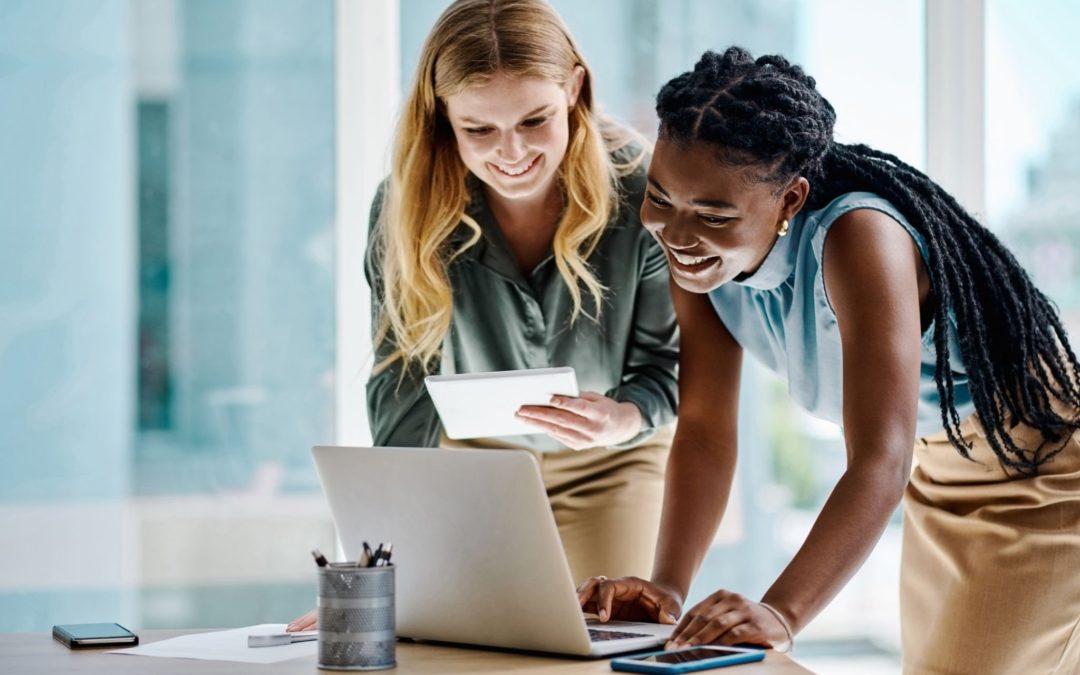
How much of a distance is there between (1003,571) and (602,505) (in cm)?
71

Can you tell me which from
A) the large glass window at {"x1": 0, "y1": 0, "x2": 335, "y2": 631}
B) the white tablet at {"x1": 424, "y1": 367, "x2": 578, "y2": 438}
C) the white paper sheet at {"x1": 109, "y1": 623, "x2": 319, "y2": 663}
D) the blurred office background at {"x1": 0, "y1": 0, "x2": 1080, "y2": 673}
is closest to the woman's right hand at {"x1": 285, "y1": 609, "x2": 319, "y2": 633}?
the white paper sheet at {"x1": 109, "y1": 623, "x2": 319, "y2": 663}

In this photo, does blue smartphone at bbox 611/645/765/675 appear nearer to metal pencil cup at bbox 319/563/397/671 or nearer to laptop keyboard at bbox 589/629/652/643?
laptop keyboard at bbox 589/629/652/643

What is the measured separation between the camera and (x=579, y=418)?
1.88 metres

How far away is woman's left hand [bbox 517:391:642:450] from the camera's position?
1.87 m

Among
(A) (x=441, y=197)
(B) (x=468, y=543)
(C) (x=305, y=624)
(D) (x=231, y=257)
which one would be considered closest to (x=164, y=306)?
(D) (x=231, y=257)

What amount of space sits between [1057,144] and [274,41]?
200cm

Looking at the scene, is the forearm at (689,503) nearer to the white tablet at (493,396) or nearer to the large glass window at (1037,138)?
the white tablet at (493,396)

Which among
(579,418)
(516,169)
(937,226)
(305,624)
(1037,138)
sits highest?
(1037,138)

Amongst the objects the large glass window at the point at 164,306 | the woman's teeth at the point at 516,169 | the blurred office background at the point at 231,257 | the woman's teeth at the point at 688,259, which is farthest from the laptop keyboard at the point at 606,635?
the large glass window at the point at 164,306

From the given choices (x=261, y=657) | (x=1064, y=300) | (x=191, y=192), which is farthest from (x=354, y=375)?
(x=1064, y=300)

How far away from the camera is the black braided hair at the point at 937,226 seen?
59.9 inches

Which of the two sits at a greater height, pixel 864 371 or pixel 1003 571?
pixel 864 371

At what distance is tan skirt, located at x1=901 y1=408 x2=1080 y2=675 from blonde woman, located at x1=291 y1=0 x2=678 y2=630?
52cm

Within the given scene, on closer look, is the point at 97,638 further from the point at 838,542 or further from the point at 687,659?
the point at 838,542
